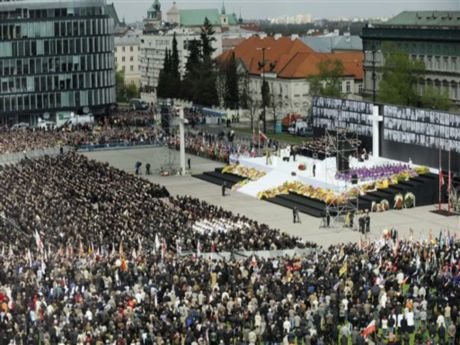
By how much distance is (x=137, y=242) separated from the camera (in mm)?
41938

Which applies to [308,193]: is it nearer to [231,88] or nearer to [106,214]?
[106,214]

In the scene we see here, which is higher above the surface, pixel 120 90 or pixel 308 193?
pixel 120 90

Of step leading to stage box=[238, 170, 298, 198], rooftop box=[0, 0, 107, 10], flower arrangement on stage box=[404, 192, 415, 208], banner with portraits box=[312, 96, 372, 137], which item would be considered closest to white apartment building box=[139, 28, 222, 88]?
rooftop box=[0, 0, 107, 10]

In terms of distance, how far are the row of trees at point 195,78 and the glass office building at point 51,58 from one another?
1164 centimetres

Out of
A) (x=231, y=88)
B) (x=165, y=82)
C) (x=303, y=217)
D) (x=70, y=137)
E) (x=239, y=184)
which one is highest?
(x=165, y=82)

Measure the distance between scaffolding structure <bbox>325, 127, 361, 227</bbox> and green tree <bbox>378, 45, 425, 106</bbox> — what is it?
68.2ft

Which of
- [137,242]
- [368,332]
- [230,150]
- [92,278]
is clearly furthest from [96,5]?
[368,332]

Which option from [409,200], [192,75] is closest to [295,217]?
→ [409,200]

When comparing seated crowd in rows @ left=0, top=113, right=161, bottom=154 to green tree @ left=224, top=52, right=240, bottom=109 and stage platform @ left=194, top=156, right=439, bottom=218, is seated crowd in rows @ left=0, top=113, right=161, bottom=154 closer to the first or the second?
green tree @ left=224, top=52, right=240, bottom=109

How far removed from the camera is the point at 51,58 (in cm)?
10425

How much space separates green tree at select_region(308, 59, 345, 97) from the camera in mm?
97062

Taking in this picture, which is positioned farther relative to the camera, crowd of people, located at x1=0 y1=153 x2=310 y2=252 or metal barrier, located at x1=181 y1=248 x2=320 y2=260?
crowd of people, located at x1=0 y1=153 x2=310 y2=252

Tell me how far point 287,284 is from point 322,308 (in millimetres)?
3009

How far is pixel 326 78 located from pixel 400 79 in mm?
12093
